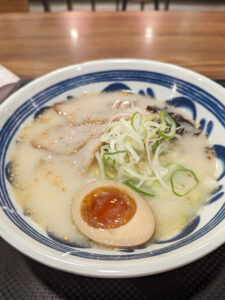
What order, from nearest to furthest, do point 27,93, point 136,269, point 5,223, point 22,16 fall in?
point 136,269
point 5,223
point 27,93
point 22,16

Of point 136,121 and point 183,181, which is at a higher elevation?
point 136,121

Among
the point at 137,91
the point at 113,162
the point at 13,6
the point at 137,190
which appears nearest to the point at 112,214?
the point at 137,190

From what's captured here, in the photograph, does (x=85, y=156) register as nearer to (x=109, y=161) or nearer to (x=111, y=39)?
(x=109, y=161)

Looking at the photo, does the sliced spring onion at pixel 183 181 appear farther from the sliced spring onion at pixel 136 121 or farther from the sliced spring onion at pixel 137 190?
the sliced spring onion at pixel 136 121

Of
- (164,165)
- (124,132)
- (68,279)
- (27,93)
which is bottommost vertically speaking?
(68,279)

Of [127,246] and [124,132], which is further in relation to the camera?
[124,132]

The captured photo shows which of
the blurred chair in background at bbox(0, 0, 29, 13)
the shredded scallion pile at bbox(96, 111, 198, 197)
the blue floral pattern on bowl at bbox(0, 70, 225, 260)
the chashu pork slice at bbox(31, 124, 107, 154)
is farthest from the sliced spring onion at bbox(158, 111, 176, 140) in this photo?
the blurred chair in background at bbox(0, 0, 29, 13)

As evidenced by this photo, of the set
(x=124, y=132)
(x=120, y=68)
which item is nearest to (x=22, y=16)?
(x=120, y=68)

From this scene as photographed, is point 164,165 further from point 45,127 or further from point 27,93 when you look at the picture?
point 27,93
